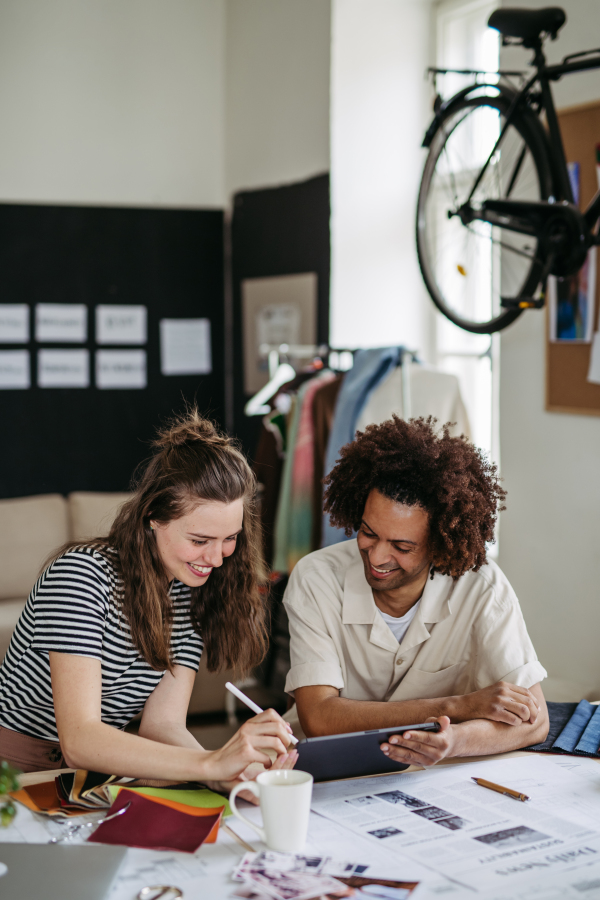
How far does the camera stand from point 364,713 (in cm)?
159

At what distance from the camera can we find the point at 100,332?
4344mm

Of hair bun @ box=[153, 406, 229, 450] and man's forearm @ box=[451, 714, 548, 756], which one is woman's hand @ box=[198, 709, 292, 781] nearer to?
man's forearm @ box=[451, 714, 548, 756]

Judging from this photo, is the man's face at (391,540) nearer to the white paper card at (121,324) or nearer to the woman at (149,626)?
the woman at (149,626)

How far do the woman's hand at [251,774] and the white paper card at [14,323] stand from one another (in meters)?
3.26

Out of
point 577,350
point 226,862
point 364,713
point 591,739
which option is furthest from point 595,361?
point 226,862

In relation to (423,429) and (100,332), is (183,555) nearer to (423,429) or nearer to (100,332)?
(423,429)

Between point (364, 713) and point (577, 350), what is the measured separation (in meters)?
1.39

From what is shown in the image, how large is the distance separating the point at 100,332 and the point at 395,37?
190 centimetres

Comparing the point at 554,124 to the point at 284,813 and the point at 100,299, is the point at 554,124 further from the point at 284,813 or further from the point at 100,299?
the point at 100,299

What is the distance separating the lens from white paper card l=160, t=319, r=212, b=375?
14.6 feet

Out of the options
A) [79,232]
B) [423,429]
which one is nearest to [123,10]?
[79,232]

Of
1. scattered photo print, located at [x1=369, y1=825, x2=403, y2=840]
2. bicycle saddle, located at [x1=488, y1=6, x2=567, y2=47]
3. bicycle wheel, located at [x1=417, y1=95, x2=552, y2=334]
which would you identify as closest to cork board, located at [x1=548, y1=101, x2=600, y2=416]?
bicycle wheel, located at [x1=417, y1=95, x2=552, y2=334]

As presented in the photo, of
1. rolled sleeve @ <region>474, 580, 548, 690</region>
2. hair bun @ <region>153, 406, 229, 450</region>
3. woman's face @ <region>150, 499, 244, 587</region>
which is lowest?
rolled sleeve @ <region>474, 580, 548, 690</region>

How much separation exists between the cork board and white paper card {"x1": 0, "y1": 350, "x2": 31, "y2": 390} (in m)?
2.59
